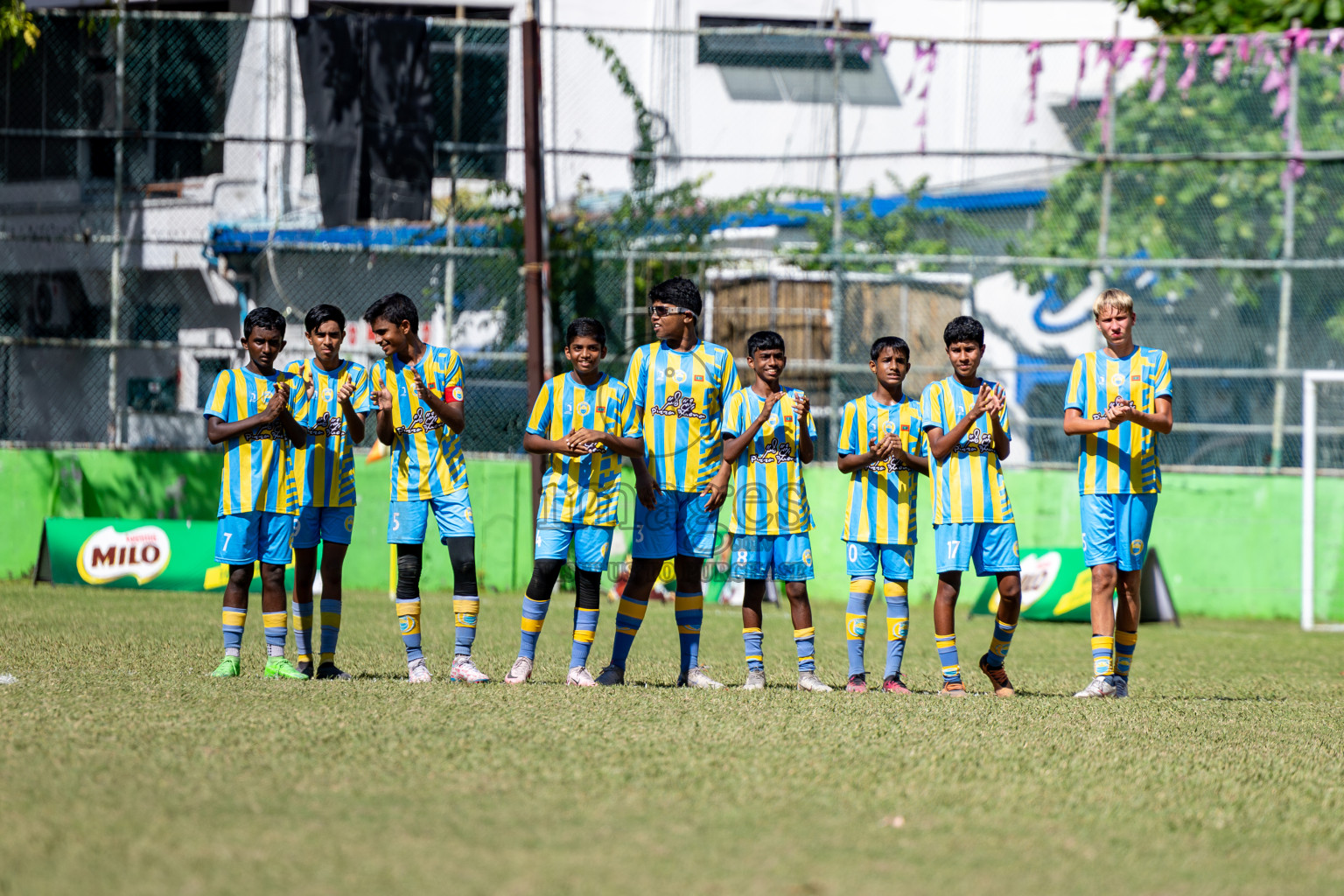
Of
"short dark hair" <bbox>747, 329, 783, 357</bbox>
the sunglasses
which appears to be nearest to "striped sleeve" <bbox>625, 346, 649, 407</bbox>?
the sunglasses

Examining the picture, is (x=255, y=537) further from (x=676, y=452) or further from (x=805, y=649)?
(x=805, y=649)

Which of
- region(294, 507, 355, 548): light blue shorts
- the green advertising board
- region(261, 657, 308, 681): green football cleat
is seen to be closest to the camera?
region(261, 657, 308, 681): green football cleat

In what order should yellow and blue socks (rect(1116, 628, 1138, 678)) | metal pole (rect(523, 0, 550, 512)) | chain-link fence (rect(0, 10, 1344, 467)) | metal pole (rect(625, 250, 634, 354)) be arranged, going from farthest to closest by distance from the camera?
metal pole (rect(625, 250, 634, 354)), chain-link fence (rect(0, 10, 1344, 467)), metal pole (rect(523, 0, 550, 512)), yellow and blue socks (rect(1116, 628, 1138, 678))

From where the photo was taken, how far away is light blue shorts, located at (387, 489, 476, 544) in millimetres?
6547

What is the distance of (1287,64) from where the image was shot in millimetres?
12648

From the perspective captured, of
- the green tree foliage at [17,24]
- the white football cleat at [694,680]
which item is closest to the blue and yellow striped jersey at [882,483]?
the white football cleat at [694,680]

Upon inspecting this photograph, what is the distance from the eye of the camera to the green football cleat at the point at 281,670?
21.3 feet

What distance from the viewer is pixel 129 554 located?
1174 cm

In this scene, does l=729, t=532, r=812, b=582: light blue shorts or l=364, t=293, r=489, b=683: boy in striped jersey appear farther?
l=729, t=532, r=812, b=582: light blue shorts

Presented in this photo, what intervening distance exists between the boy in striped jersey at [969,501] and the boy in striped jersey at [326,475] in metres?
2.71

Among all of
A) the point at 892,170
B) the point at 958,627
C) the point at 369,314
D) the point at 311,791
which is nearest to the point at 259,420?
the point at 369,314

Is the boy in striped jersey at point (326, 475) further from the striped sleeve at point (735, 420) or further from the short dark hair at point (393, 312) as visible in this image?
the striped sleeve at point (735, 420)

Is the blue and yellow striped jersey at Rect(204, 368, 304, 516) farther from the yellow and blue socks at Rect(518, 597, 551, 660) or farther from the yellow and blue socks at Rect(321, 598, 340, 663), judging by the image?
the yellow and blue socks at Rect(518, 597, 551, 660)

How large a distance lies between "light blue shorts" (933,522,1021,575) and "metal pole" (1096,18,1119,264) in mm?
6879
